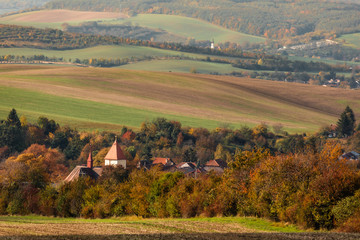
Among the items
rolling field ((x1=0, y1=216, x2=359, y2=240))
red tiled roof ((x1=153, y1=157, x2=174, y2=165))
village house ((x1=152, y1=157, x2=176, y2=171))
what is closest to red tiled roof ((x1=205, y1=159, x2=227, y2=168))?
village house ((x1=152, y1=157, x2=176, y2=171))

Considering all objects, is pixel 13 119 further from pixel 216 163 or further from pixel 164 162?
pixel 216 163

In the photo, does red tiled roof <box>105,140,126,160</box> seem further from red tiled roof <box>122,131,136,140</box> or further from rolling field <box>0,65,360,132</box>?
red tiled roof <box>122,131,136,140</box>

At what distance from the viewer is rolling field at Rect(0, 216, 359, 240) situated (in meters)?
42.2

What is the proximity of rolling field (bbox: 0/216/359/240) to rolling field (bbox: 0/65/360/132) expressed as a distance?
300 ft

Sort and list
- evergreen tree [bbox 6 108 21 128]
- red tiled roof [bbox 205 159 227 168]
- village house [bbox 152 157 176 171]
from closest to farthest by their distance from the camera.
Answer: red tiled roof [bbox 205 159 227 168], village house [bbox 152 157 176 171], evergreen tree [bbox 6 108 21 128]

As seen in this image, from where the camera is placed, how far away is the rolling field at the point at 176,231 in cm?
4219

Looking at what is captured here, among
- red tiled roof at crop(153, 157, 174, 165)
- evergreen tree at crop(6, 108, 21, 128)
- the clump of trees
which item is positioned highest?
the clump of trees

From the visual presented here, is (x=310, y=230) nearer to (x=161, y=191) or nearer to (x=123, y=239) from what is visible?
(x=123, y=239)

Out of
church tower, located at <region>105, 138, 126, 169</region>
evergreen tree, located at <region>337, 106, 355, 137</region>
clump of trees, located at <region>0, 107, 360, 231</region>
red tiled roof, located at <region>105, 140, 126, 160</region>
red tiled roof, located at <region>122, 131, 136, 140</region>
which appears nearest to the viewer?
clump of trees, located at <region>0, 107, 360, 231</region>

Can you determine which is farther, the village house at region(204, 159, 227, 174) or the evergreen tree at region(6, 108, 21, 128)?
the evergreen tree at region(6, 108, 21, 128)

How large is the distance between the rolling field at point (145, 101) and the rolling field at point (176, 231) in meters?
91.5

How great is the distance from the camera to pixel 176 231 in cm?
4675

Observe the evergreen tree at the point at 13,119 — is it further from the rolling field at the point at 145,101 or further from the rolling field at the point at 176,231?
the rolling field at the point at 176,231

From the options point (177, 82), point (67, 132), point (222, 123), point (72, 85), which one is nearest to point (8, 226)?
point (67, 132)
